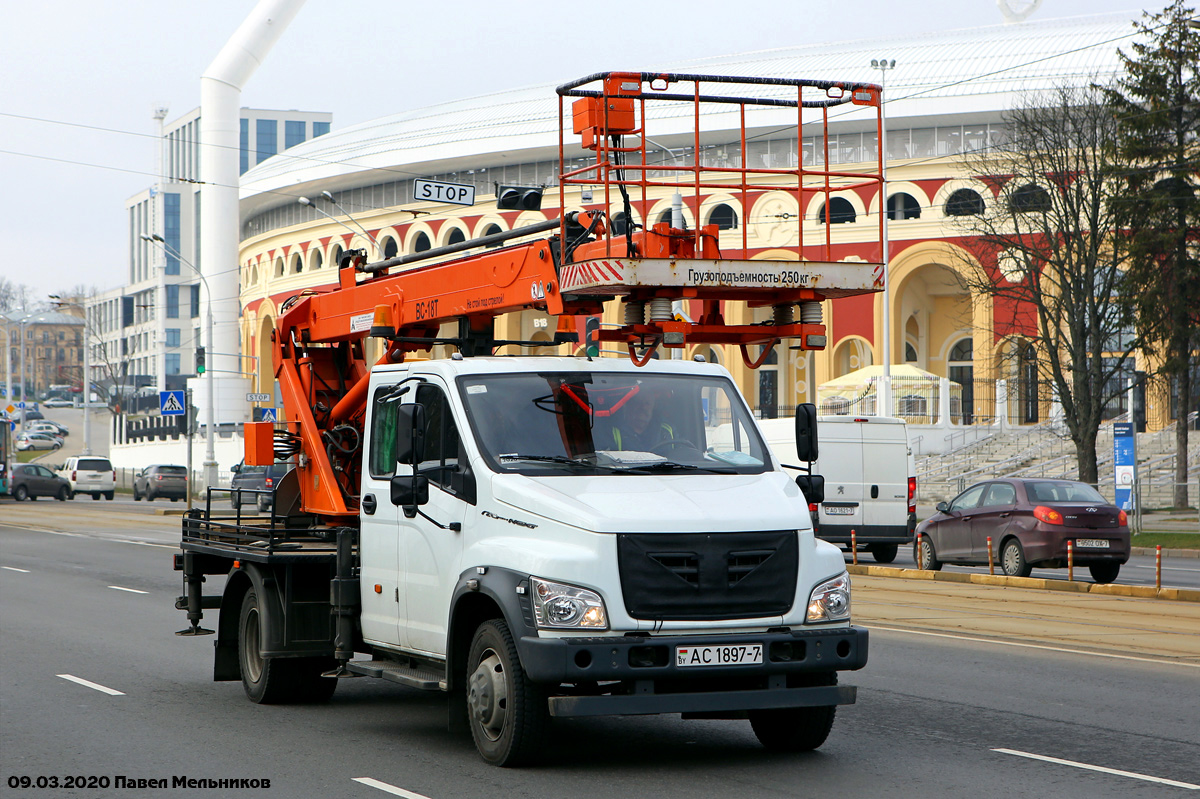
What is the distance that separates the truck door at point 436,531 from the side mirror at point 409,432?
0.45ft

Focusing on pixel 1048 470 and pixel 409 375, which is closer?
pixel 409 375

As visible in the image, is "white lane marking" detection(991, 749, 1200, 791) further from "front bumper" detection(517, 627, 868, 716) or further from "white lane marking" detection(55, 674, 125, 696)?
"white lane marking" detection(55, 674, 125, 696)

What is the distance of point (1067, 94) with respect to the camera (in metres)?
40.0

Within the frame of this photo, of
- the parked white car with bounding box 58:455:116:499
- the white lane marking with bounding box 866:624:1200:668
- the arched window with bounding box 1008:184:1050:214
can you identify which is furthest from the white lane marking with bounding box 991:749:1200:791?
the parked white car with bounding box 58:455:116:499

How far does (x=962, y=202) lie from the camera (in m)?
57.2

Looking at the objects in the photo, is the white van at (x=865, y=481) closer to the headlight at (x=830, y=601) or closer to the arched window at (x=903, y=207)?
the headlight at (x=830, y=601)

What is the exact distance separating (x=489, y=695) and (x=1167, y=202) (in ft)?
114

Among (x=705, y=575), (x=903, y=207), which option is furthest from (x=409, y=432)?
(x=903, y=207)

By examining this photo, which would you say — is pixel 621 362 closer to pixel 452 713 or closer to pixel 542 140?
pixel 452 713

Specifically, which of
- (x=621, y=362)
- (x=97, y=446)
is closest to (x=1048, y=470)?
(x=621, y=362)

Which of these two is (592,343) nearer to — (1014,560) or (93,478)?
(1014,560)

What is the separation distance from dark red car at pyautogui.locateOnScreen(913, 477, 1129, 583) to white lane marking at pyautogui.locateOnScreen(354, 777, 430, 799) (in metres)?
14.3

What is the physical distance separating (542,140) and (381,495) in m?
59.6

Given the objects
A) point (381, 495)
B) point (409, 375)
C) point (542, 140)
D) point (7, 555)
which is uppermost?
point (542, 140)
